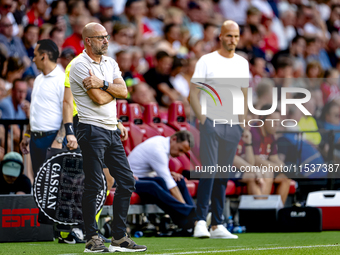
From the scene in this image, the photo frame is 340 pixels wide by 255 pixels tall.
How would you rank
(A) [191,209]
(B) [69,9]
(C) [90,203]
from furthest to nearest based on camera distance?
1. (B) [69,9]
2. (A) [191,209]
3. (C) [90,203]

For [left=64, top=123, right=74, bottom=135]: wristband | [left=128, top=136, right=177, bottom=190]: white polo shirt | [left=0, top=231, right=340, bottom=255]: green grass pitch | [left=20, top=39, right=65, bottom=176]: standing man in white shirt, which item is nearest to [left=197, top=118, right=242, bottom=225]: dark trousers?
[left=0, top=231, right=340, bottom=255]: green grass pitch

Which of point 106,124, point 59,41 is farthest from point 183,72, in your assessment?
point 106,124

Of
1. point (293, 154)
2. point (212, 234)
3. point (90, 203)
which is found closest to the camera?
point (90, 203)

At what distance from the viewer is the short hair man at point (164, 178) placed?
310 inches

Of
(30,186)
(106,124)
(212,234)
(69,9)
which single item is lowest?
(212,234)

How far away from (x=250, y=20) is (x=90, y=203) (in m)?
9.95

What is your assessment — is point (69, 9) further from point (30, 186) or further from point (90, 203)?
point (90, 203)

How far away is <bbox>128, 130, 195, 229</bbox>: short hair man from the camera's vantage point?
7863 millimetres

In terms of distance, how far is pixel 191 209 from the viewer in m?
7.85

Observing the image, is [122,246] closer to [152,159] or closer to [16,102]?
[152,159]

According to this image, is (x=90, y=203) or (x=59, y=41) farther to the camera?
(x=59, y=41)

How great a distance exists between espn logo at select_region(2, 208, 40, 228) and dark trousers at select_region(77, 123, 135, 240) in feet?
5.82

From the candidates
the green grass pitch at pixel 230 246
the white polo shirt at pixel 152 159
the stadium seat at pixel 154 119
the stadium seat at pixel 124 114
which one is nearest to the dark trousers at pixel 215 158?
the green grass pitch at pixel 230 246

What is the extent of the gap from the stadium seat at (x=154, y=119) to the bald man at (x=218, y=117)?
87.4 inches
